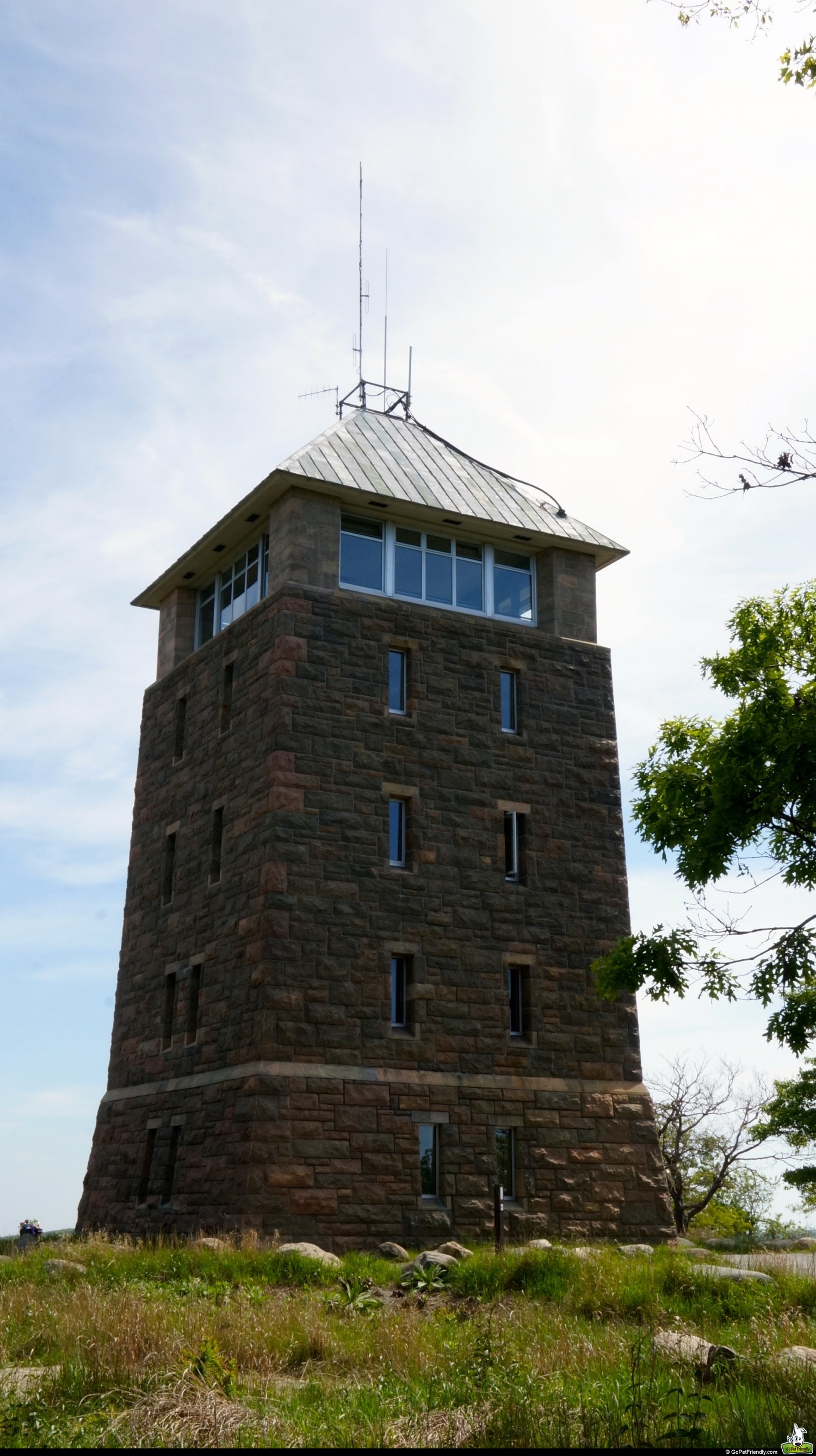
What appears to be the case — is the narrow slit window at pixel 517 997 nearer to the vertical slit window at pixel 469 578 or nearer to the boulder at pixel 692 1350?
the vertical slit window at pixel 469 578

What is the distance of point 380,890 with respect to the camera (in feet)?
80.9

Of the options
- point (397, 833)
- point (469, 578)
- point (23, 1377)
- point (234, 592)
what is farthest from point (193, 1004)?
point (23, 1377)

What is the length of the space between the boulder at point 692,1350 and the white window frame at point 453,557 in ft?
54.4

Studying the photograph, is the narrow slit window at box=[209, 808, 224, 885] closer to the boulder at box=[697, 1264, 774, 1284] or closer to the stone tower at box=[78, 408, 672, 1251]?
the stone tower at box=[78, 408, 672, 1251]

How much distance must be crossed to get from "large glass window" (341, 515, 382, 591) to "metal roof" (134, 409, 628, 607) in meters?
0.46

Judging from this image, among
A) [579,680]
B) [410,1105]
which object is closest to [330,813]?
[410,1105]

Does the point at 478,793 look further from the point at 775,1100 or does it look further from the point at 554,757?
the point at 775,1100

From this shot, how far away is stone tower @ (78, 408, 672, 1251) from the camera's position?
914 inches

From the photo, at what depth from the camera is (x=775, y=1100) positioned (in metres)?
34.1

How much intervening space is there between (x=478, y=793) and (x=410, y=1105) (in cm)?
605

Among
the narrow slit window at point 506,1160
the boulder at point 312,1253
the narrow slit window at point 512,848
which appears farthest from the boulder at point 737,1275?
the narrow slit window at point 512,848

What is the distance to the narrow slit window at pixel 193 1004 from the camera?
25703mm

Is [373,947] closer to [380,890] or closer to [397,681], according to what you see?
[380,890]

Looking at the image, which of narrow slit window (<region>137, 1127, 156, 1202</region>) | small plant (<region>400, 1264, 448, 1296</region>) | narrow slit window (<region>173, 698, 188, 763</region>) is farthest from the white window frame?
small plant (<region>400, 1264, 448, 1296</region>)
